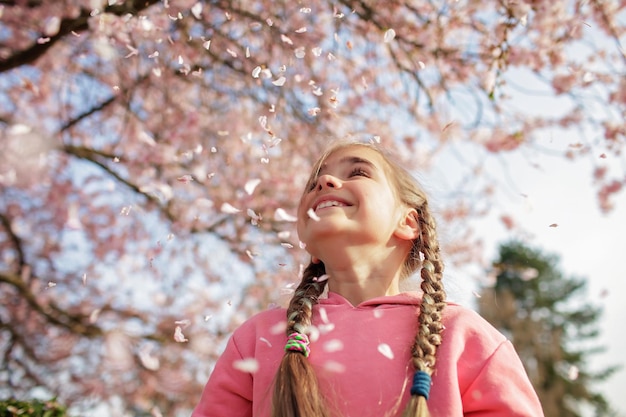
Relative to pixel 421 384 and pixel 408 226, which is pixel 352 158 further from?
pixel 421 384

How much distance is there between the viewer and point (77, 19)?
3.29 m

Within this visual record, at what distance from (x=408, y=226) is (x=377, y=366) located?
514mm

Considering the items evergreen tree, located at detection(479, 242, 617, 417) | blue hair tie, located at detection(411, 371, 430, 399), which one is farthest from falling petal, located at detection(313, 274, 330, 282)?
evergreen tree, located at detection(479, 242, 617, 417)

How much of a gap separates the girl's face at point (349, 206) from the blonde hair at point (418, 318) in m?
0.09

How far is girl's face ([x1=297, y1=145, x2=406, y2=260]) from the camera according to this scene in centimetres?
162

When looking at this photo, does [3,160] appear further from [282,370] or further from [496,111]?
[282,370]

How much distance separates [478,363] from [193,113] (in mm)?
4094

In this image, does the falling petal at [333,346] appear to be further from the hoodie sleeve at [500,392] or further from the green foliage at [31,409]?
the green foliage at [31,409]

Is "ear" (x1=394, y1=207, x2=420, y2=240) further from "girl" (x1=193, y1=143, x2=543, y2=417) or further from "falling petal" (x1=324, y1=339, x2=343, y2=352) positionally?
"falling petal" (x1=324, y1=339, x2=343, y2=352)

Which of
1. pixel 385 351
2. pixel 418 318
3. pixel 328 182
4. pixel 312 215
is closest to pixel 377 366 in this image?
pixel 385 351

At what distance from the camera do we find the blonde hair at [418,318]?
1350 millimetres

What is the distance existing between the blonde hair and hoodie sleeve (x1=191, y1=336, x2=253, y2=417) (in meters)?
0.21

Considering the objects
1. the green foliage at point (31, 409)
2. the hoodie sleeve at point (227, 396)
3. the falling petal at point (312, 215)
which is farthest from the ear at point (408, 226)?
the green foliage at point (31, 409)

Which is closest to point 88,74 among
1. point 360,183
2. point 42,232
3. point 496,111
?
point 42,232
